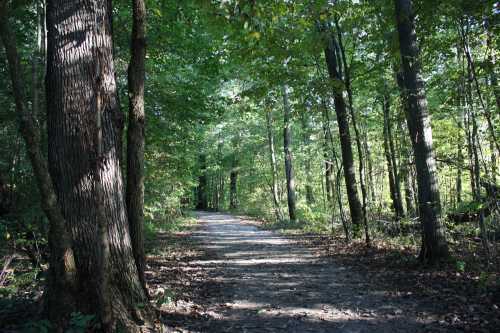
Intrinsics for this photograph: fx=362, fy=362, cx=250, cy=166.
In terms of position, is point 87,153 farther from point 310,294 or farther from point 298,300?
point 310,294

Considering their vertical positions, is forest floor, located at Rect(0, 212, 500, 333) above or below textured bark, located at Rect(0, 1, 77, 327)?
below

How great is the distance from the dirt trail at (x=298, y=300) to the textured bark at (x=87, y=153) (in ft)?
4.45

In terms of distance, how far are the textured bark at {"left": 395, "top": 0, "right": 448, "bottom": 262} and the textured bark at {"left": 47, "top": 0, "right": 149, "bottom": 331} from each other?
5607mm

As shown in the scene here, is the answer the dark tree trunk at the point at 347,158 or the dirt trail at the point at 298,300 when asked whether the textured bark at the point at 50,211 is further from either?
the dark tree trunk at the point at 347,158

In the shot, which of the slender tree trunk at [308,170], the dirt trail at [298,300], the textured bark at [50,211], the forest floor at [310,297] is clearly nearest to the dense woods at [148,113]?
the textured bark at [50,211]

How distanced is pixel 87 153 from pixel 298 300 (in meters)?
3.90

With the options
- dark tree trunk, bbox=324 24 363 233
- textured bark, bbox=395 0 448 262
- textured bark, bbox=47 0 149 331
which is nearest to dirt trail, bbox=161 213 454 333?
textured bark, bbox=47 0 149 331

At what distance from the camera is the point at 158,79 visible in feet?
32.5

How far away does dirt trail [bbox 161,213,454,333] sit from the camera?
470 cm

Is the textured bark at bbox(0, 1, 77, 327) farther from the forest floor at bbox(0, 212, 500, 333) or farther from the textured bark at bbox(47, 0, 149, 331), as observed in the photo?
the forest floor at bbox(0, 212, 500, 333)

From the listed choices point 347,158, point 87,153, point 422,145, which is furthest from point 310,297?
point 347,158

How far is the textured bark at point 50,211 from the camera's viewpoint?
3.36 meters

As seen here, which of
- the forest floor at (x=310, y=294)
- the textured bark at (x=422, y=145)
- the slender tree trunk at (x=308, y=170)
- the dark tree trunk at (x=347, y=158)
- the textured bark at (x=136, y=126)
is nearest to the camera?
the forest floor at (x=310, y=294)

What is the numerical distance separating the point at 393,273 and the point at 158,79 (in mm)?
7495
